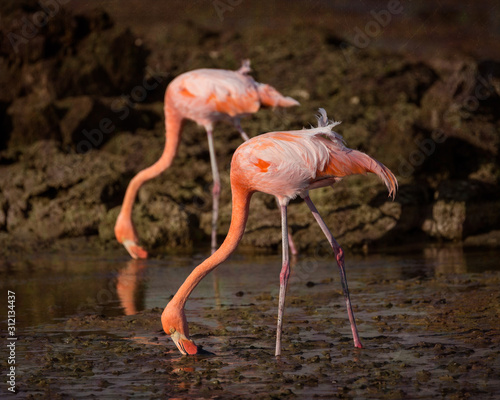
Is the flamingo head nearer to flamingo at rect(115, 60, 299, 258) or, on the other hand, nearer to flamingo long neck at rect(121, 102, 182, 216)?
flamingo long neck at rect(121, 102, 182, 216)

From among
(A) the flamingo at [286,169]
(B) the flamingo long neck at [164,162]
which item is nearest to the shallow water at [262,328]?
(A) the flamingo at [286,169]

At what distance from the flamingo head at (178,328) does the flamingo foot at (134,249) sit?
4057mm

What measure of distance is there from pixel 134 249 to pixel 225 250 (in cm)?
399

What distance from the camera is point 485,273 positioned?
8297 millimetres

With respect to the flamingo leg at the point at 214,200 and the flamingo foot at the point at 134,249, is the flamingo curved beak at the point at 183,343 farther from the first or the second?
the flamingo leg at the point at 214,200

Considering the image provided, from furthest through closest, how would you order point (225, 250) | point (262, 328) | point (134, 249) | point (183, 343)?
point (134, 249)
point (262, 328)
point (225, 250)
point (183, 343)

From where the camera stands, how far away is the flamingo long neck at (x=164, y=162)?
9617 mm

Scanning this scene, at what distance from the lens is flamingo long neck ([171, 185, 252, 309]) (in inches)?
222

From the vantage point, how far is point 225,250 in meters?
5.77

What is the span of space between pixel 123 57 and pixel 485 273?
334 inches

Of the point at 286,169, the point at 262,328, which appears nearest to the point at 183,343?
the point at 262,328

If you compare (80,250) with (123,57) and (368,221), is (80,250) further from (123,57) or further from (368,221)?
(123,57)

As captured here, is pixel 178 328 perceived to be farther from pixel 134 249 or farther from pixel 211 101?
pixel 211 101

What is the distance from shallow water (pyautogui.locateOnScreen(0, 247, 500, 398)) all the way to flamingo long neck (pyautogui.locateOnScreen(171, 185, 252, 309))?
0.44 m
